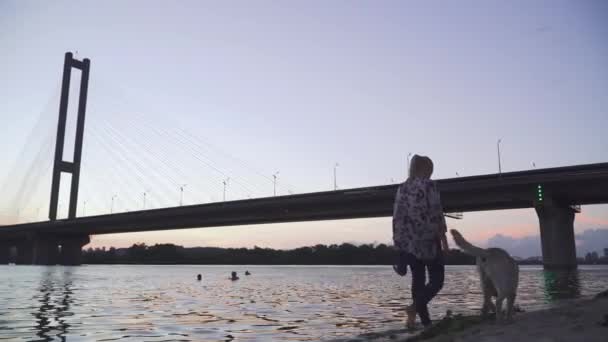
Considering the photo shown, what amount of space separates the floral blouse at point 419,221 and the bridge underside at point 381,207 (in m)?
45.9

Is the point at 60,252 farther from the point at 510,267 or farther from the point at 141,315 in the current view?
the point at 510,267

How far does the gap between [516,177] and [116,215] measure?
58.7 meters

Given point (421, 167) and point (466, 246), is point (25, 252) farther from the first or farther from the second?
point (466, 246)

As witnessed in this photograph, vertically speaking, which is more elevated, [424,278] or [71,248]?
[71,248]

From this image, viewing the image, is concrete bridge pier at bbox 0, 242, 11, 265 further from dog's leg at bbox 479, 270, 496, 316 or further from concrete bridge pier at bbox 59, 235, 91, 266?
dog's leg at bbox 479, 270, 496, 316

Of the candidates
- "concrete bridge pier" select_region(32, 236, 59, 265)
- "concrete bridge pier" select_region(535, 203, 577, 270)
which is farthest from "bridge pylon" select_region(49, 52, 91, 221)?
"concrete bridge pier" select_region(535, 203, 577, 270)

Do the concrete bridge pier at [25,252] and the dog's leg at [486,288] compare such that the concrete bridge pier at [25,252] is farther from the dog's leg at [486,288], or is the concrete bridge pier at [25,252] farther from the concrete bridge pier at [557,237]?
the dog's leg at [486,288]

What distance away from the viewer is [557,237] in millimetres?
49875

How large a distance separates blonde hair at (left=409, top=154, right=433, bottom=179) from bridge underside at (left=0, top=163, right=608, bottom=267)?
150 feet

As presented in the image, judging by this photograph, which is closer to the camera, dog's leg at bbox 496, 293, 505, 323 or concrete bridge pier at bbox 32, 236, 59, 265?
dog's leg at bbox 496, 293, 505, 323

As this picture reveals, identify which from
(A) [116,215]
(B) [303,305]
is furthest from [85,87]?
(B) [303,305]

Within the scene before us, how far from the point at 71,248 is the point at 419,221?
316 ft

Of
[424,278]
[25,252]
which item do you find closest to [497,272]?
[424,278]

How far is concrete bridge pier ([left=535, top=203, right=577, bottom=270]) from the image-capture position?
160ft
